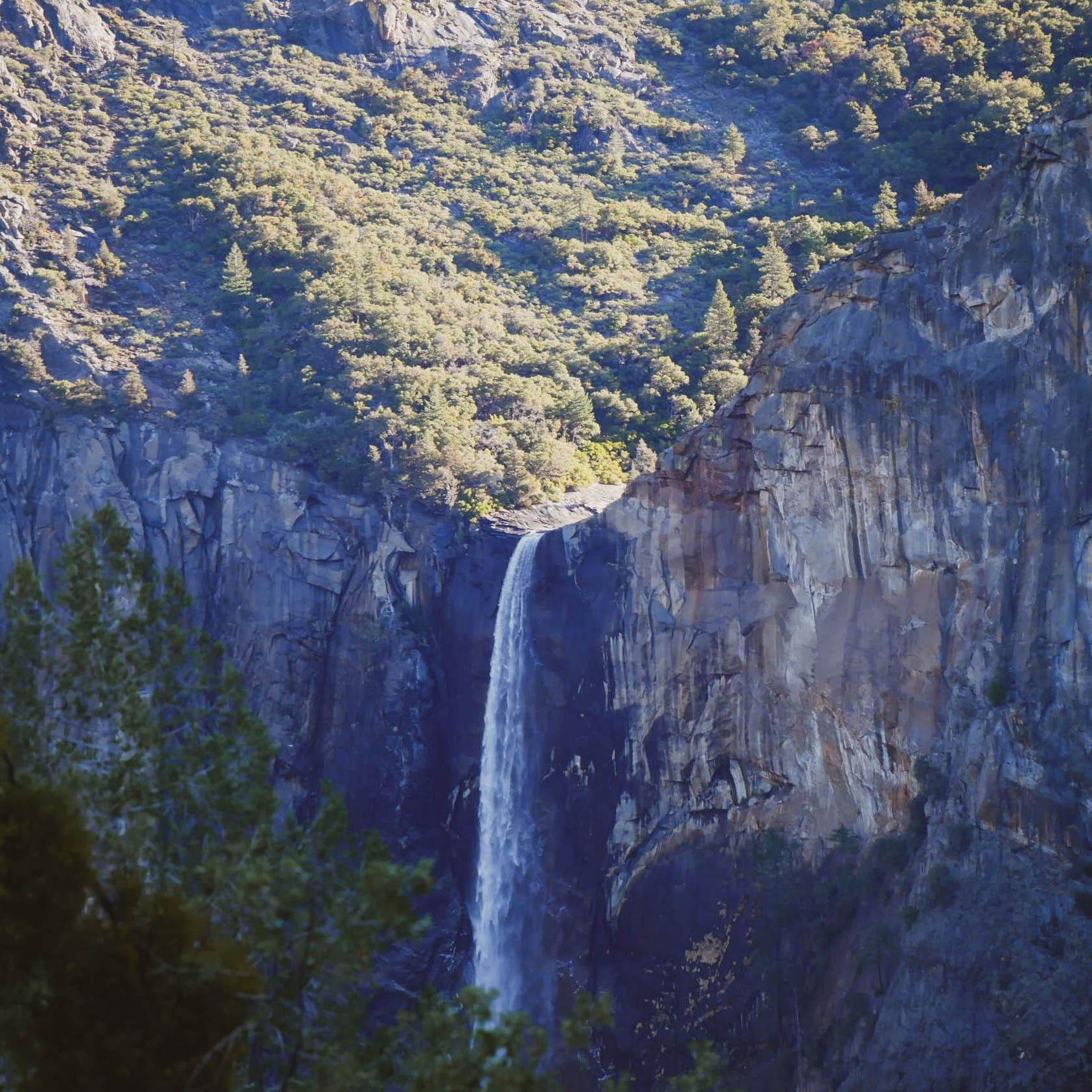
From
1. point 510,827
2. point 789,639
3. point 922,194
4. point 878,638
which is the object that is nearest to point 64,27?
point 922,194

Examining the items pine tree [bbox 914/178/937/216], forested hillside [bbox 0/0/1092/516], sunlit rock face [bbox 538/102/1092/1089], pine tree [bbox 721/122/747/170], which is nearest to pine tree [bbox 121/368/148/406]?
forested hillside [bbox 0/0/1092/516]

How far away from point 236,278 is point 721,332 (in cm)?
1980

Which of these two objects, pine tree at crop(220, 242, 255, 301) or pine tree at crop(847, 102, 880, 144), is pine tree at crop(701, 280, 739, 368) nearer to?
pine tree at crop(847, 102, 880, 144)

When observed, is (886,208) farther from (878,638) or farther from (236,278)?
(878,638)

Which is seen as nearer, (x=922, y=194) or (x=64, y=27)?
(x=922, y=194)

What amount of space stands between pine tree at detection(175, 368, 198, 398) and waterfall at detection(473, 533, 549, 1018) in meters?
14.8

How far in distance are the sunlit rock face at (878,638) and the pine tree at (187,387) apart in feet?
53.8

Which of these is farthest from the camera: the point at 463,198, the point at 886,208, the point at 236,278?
the point at 463,198

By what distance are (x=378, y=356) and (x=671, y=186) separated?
24246mm

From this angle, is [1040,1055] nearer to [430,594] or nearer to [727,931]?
[727,931]

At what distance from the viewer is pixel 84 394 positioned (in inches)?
1962

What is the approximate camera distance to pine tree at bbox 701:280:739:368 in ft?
182

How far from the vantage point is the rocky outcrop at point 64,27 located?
68.3m

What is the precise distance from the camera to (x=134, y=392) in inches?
1971
